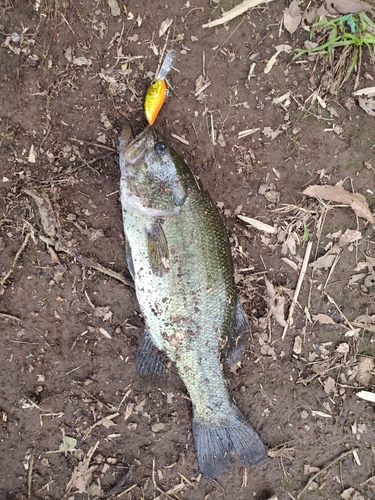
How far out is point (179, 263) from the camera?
135 inches

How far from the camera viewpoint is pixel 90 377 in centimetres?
395

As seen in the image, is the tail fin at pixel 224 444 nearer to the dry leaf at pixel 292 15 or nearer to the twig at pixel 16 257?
the twig at pixel 16 257

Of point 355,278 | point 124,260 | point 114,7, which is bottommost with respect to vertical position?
point 355,278

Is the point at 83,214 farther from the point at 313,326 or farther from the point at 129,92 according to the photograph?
the point at 313,326

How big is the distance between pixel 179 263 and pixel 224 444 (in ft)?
5.85

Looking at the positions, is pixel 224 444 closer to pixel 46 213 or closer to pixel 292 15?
pixel 46 213

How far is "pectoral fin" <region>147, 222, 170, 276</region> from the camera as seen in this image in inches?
135

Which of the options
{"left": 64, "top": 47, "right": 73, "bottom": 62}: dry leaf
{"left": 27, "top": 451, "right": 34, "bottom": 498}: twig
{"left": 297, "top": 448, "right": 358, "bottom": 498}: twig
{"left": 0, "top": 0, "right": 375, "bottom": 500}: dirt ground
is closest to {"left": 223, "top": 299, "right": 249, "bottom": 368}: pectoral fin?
{"left": 0, "top": 0, "right": 375, "bottom": 500}: dirt ground

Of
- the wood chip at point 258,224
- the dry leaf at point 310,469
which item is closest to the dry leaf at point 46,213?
the wood chip at point 258,224

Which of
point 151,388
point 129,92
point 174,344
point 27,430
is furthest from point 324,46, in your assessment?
point 27,430

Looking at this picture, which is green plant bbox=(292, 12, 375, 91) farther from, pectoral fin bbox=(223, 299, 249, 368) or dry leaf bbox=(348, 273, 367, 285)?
pectoral fin bbox=(223, 299, 249, 368)

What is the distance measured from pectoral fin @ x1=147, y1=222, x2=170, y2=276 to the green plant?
2099mm

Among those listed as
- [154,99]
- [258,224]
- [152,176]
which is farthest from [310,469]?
[154,99]

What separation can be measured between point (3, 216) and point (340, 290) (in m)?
3.30
